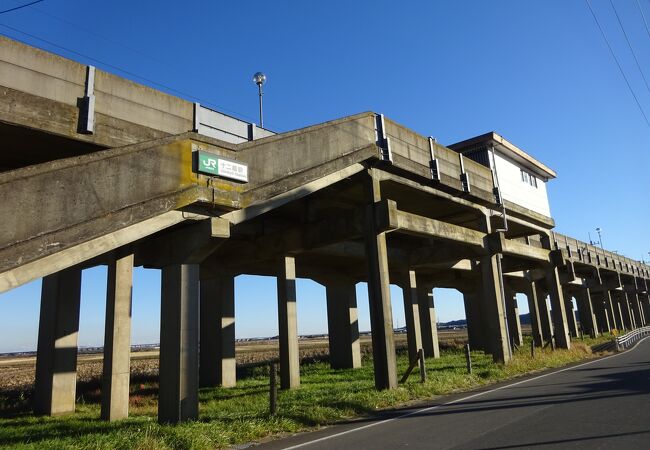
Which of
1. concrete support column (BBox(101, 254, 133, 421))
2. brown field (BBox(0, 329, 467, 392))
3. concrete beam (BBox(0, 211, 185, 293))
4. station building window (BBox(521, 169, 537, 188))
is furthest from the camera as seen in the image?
station building window (BBox(521, 169, 537, 188))

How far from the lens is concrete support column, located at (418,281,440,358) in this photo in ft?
96.4

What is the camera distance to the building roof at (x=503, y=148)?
24375 millimetres

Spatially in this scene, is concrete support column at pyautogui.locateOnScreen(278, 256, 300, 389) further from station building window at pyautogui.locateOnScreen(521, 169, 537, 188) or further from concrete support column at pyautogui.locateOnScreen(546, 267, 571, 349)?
concrete support column at pyautogui.locateOnScreen(546, 267, 571, 349)

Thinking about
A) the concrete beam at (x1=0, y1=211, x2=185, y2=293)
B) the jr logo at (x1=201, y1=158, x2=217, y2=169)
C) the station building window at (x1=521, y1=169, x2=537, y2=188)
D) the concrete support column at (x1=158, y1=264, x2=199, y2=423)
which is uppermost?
the station building window at (x1=521, y1=169, x2=537, y2=188)

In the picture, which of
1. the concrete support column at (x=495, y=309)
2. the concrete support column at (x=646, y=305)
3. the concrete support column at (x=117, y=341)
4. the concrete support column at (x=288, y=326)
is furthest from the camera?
the concrete support column at (x=646, y=305)

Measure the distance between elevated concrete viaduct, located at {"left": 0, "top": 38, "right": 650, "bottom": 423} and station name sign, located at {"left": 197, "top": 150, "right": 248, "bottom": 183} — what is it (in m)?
0.03

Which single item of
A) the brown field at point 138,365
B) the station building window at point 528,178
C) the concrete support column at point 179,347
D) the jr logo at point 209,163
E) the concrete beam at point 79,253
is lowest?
the brown field at point 138,365

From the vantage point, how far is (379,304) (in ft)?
46.8

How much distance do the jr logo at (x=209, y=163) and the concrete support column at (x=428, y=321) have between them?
22905 mm

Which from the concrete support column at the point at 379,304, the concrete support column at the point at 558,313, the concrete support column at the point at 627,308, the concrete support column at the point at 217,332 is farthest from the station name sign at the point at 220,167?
the concrete support column at the point at 627,308

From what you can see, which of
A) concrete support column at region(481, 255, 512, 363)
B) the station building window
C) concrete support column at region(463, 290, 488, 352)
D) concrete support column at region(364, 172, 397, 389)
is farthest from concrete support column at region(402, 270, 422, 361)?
concrete support column at region(463, 290, 488, 352)

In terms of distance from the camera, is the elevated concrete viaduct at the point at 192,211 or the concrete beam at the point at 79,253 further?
the elevated concrete viaduct at the point at 192,211

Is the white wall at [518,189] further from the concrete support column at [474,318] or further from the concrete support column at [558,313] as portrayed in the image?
the concrete support column at [474,318]

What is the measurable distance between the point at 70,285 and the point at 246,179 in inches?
310
